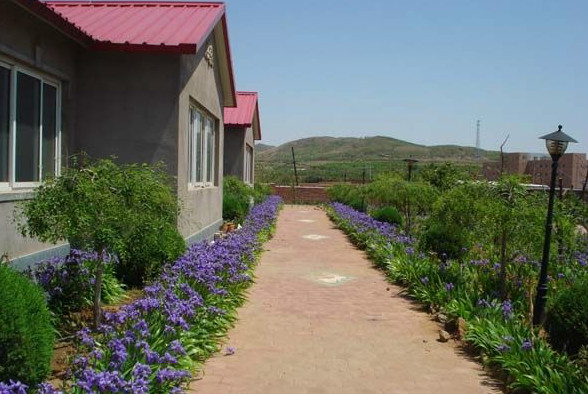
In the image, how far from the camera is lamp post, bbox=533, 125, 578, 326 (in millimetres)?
6866

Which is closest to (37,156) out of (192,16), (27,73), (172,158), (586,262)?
(27,73)

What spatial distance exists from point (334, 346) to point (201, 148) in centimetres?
705

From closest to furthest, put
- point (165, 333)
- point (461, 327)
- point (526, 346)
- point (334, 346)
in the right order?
1. point (165, 333)
2. point (526, 346)
3. point (334, 346)
4. point (461, 327)

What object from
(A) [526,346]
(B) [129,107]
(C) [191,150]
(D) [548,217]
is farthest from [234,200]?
(A) [526,346]

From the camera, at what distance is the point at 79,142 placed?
907 cm

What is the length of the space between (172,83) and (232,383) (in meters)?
5.37

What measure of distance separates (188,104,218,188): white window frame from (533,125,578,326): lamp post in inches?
243

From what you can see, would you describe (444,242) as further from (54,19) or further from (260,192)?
(260,192)

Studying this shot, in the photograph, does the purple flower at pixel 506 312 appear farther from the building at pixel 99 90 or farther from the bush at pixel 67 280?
the building at pixel 99 90

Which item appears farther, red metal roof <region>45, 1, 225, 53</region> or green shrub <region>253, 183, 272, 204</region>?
green shrub <region>253, 183, 272, 204</region>

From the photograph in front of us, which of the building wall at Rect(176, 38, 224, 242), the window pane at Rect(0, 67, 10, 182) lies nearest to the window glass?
the building wall at Rect(176, 38, 224, 242)

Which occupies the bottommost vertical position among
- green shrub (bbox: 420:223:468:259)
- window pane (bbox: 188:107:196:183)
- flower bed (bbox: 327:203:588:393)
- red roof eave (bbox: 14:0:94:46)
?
flower bed (bbox: 327:203:588:393)

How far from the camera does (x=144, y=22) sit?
975 cm

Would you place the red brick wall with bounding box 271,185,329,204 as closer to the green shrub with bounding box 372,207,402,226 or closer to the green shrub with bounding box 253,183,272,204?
the green shrub with bounding box 253,183,272,204
